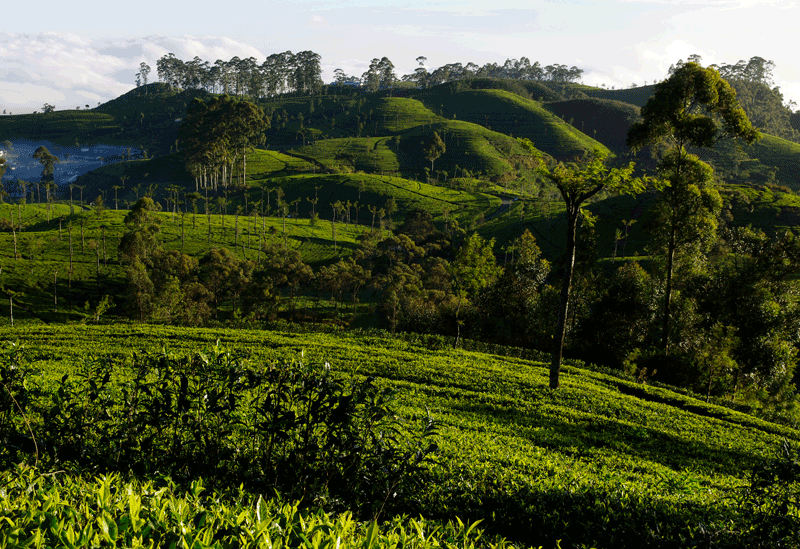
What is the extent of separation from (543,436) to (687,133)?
25.2 meters

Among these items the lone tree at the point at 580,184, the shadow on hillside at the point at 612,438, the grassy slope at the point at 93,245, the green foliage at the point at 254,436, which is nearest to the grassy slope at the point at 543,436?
the shadow on hillside at the point at 612,438

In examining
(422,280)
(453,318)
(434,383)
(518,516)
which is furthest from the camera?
(422,280)

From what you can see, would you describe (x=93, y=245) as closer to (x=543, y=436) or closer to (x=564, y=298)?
(x=564, y=298)

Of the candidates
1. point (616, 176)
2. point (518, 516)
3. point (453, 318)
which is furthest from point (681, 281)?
point (518, 516)

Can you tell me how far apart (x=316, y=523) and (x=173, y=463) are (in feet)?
11.4

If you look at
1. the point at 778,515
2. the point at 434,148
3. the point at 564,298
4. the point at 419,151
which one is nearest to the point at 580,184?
the point at 564,298

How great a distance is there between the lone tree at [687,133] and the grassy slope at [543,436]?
12168 mm

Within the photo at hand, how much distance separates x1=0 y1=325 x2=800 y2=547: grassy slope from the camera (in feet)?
20.7

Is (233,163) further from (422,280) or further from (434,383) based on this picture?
(434,383)

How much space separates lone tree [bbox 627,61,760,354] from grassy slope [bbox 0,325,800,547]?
12168 mm

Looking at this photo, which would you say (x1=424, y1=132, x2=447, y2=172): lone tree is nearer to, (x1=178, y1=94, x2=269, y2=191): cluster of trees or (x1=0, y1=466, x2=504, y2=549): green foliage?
(x1=178, y1=94, x2=269, y2=191): cluster of trees

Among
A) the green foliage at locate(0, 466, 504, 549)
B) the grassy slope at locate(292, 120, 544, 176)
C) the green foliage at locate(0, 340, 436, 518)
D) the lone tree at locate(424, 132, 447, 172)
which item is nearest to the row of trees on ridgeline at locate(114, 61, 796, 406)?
the green foliage at locate(0, 340, 436, 518)

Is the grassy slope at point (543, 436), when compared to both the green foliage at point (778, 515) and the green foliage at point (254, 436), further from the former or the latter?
the green foliage at point (254, 436)

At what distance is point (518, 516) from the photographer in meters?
6.31
